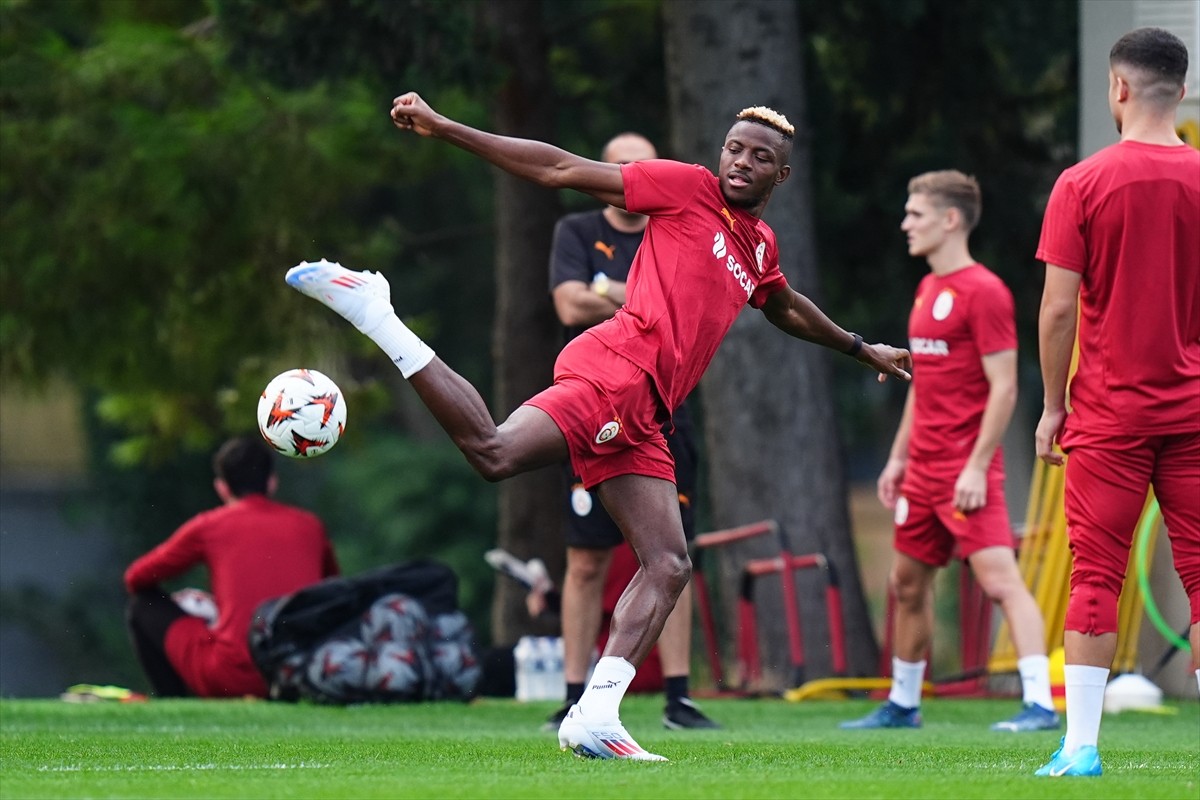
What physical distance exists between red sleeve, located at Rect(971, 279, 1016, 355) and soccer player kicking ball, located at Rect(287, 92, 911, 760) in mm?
2305

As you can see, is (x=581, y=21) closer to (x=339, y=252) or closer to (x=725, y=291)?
(x=339, y=252)

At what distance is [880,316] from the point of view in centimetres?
1606

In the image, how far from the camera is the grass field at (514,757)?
532cm

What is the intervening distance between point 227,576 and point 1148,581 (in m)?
5.34

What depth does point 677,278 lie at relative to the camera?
21.1ft

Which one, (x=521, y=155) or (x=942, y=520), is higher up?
(x=521, y=155)

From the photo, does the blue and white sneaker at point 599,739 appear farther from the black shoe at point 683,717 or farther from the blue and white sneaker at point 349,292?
the black shoe at point 683,717

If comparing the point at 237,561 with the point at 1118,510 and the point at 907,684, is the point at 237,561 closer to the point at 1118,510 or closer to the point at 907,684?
the point at 907,684

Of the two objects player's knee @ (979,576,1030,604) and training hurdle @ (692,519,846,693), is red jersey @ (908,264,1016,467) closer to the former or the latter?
player's knee @ (979,576,1030,604)

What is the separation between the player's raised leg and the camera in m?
5.90

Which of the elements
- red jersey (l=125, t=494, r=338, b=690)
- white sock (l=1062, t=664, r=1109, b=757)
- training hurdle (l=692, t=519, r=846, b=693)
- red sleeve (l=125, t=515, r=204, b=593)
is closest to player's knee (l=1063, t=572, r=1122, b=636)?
white sock (l=1062, t=664, r=1109, b=757)

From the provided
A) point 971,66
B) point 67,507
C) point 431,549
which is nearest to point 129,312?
point 971,66

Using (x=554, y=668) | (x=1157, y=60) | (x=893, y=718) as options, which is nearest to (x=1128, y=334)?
(x=1157, y=60)

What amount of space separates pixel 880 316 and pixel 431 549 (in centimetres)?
1080
